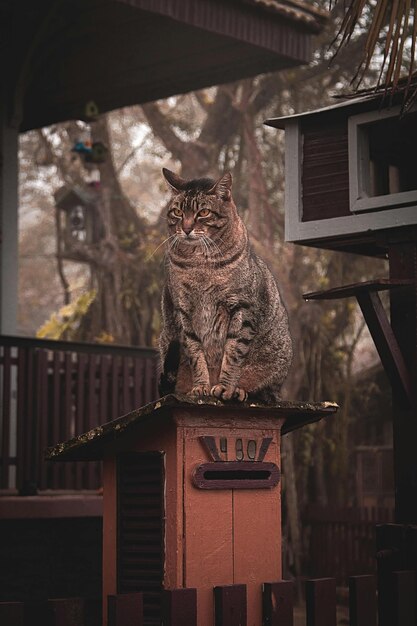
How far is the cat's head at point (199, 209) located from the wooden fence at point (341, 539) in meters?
8.10

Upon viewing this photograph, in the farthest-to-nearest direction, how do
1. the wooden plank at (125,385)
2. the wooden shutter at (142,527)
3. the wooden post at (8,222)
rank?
the wooden post at (8,222) < the wooden plank at (125,385) < the wooden shutter at (142,527)

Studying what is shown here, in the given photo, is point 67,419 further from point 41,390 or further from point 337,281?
point 337,281

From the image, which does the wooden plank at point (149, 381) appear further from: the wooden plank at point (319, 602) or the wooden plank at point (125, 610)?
the wooden plank at point (125, 610)

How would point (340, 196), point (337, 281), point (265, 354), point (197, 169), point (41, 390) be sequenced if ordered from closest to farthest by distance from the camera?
1. point (265, 354)
2. point (340, 196)
3. point (41, 390)
4. point (337, 281)
5. point (197, 169)

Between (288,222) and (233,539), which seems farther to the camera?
(288,222)

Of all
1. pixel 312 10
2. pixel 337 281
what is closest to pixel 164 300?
pixel 312 10

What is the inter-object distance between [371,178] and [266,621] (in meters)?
3.93

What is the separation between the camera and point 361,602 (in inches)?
195

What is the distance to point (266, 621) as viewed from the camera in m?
5.01

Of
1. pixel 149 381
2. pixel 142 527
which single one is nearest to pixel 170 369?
pixel 142 527

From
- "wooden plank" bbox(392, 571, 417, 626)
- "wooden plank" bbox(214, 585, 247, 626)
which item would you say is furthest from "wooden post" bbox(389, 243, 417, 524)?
"wooden plank" bbox(214, 585, 247, 626)

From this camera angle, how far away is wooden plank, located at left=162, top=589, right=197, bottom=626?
444 centimetres

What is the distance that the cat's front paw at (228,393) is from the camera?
18.0ft

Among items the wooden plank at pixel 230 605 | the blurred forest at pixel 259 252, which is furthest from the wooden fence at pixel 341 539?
the wooden plank at pixel 230 605
